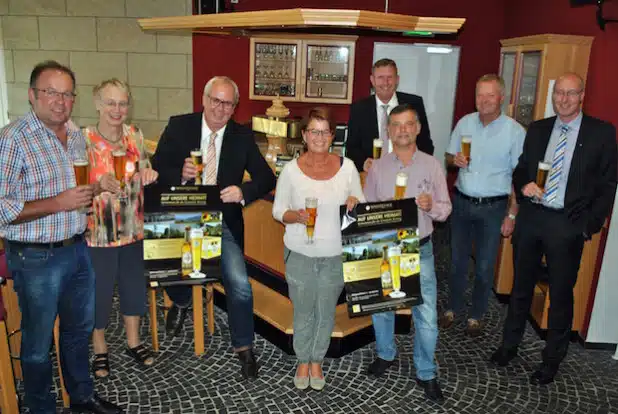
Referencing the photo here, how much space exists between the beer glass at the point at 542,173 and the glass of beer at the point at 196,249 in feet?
6.48

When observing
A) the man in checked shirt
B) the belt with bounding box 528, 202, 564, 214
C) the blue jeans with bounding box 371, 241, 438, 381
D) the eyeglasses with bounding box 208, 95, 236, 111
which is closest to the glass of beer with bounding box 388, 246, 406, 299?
the blue jeans with bounding box 371, 241, 438, 381

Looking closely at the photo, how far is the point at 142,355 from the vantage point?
357 centimetres

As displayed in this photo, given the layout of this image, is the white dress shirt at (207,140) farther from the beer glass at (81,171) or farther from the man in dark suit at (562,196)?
the man in dark suit at (562,196)

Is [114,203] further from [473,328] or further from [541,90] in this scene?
[541,90]

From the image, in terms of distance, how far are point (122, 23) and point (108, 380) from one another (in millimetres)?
4718

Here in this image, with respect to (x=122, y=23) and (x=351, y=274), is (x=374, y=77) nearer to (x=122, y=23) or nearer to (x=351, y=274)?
(x=351, y=274)

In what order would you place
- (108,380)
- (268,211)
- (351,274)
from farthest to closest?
(268,211), (108,380), (351,274)

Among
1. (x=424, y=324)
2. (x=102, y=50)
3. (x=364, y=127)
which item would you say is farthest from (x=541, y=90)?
(x=102, y=50)

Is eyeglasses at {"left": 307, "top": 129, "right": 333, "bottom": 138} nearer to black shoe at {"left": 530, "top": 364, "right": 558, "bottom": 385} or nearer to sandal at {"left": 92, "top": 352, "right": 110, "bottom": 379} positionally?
sandal at {"left": 92, "top": 352, "right": 110, "bottom": 379}

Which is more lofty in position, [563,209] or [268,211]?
[563,209]

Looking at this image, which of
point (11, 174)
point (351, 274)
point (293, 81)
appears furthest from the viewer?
point (293, 81)

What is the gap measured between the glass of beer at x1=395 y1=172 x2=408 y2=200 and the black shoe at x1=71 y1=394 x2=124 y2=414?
1969mm

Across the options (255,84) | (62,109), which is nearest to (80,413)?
(62,109)

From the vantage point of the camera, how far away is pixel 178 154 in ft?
10.6
